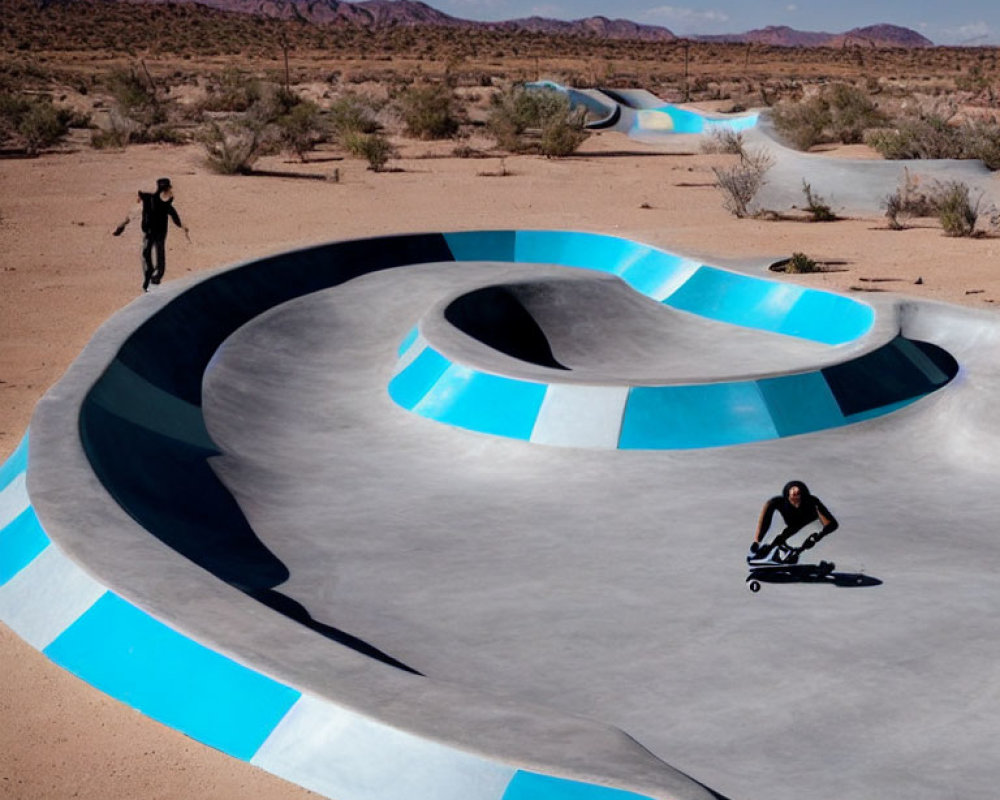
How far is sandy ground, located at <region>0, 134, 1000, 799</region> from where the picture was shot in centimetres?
614

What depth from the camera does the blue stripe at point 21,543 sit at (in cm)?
769

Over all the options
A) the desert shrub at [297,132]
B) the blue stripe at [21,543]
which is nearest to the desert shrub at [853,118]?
the desert shrub at [297,132]

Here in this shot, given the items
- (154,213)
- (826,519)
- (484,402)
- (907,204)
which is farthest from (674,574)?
(907,204)

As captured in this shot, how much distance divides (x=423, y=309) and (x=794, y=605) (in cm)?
919

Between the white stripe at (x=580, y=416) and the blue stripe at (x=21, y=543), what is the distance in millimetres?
4828

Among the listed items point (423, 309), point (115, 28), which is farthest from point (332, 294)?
point (115, 28)

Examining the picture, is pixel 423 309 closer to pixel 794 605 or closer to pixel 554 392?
pixel 554 392

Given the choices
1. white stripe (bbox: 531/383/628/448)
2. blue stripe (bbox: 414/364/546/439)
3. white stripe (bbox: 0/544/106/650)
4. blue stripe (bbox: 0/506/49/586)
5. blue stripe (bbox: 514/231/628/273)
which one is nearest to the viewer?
white stripe (bbox: 0/544/106/650)

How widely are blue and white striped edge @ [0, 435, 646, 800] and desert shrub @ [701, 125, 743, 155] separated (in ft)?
105

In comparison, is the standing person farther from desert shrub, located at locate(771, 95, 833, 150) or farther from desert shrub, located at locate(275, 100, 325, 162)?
desert shrub, located at locate(771, 95, 833, 150)

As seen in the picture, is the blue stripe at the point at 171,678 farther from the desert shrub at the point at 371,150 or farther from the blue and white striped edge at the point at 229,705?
the desert shrub at the point at 371,150

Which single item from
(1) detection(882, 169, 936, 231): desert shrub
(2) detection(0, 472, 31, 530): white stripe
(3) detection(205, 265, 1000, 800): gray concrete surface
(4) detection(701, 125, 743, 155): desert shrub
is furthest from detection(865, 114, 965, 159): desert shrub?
(2) detection(0, 472, 31, 530): white stripe

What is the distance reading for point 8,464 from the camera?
9836mm

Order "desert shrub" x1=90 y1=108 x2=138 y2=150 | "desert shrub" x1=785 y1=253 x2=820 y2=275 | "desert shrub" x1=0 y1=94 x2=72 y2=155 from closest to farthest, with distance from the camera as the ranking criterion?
"desert shrub" x1=785 y1=253 x2=820 y2=275
"desert shrub" x1=0 y1=94 x2=72 y2=155
"desert shrub" x1=90 y1=108 x2=138 y2=150
